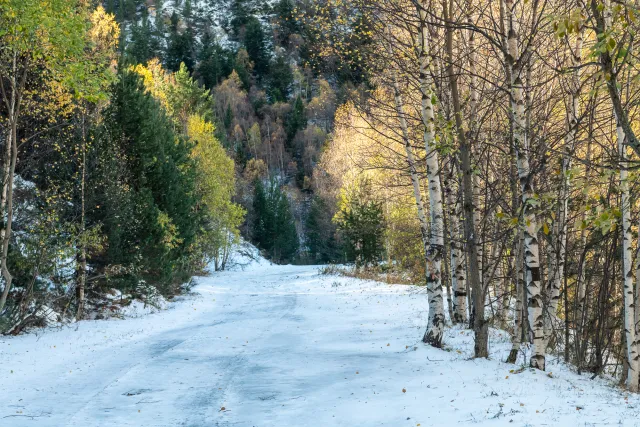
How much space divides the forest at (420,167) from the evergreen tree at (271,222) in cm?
2207

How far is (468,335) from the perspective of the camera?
34.3 ft

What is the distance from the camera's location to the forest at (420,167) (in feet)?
23.2

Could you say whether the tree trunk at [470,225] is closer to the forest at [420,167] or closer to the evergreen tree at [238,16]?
the forest at [420,167]

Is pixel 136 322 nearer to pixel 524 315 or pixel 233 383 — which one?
pixel 233 383

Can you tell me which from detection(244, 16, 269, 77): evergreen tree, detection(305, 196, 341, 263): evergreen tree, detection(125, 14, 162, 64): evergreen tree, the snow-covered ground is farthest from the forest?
detection(244, 16, 269, 77): evergreen tree

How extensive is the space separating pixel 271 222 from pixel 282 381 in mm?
51643

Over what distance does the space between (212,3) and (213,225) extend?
9844cm

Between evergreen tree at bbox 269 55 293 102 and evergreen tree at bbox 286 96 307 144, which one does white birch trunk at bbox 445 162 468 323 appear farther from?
evergreen tree at bbox 269 55 293 102

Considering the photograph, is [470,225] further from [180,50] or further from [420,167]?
[180,50]

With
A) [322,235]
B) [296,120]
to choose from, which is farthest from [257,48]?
[322,235]

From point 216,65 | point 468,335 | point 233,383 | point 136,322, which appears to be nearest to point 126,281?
point 136,322

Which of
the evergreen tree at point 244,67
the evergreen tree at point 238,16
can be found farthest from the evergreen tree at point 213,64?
the evergreen tree at point 238,16

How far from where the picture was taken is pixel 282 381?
7.85 meters

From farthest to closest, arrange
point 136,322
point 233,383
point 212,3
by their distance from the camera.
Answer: point 212,3, point 136,322, point 233,383
